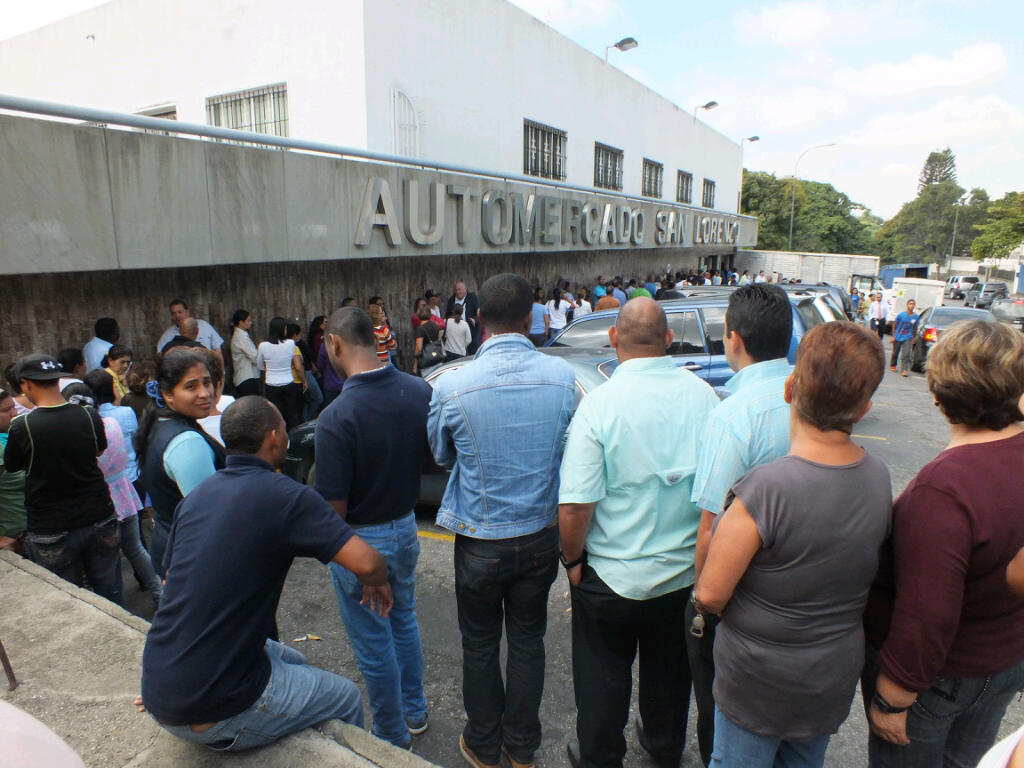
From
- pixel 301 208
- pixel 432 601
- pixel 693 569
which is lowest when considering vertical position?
pixel 432 601

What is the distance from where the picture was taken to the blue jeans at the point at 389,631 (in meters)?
2.72

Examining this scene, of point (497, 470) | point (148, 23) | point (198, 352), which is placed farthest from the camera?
point (148, 23)

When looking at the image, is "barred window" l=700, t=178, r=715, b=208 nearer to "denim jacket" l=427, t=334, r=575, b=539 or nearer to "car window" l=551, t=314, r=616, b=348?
"car window" l=551, t=314, r=616, b=348

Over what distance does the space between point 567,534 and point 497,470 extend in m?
0.40

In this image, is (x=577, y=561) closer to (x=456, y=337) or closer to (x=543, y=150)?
(x=456, y=337)

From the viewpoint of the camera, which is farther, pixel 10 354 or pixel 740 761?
pixel 10 354

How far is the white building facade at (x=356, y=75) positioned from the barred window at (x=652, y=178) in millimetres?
3661

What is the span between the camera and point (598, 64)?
1791cm

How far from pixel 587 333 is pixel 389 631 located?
6.09 metres

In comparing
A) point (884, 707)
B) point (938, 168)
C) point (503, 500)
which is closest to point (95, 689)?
point (503, 500)

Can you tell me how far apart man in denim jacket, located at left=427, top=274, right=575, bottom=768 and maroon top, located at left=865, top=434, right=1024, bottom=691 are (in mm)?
1269

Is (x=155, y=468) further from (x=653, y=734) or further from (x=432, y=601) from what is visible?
(x=653, y=734)

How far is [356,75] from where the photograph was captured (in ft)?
33.3

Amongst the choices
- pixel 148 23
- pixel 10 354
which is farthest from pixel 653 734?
pixel 148 23
